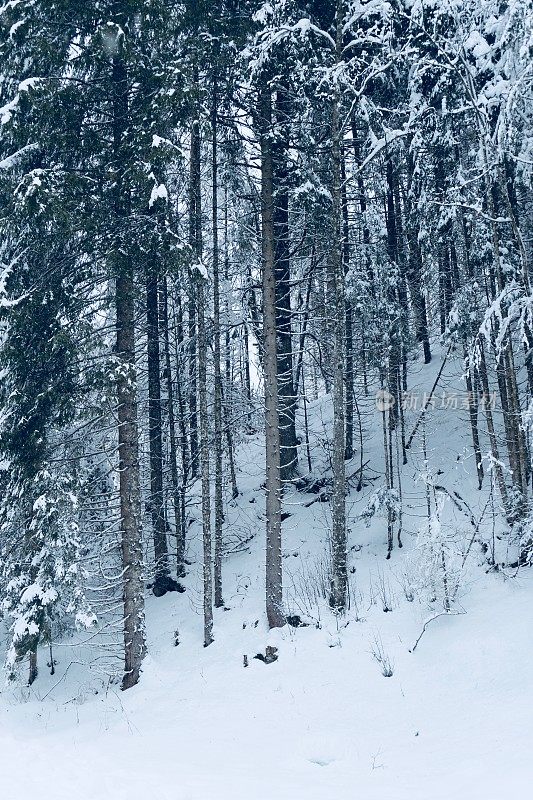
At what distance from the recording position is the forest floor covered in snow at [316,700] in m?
6.37

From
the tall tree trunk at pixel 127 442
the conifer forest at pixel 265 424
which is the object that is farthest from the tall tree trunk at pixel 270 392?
the tall tree trunk at pixel 127 442

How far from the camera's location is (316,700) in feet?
28.0

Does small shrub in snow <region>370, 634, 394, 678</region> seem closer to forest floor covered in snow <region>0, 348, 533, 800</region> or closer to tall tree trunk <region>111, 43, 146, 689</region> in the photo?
forest floor covered in snow <region>0, 348, 533, 800</region>

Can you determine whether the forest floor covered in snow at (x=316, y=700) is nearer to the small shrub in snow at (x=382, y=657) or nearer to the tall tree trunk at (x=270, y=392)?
the small shrub in snow at (x=382, y=657)

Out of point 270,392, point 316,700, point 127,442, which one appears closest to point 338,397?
point 270,392

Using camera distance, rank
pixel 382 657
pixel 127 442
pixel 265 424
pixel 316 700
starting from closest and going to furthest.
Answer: pixel 316 700, pixel 382 657, pixel 127 442, pixel 265 424

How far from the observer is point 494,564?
34.1 ft

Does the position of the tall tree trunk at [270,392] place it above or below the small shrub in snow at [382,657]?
above

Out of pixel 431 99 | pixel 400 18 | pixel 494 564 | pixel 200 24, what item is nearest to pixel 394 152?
pixel 431 99

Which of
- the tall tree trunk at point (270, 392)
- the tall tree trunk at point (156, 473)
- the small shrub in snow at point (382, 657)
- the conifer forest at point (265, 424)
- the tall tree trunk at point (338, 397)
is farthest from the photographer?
the tall tree trunk at point (156, 473)

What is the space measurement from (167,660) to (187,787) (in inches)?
200

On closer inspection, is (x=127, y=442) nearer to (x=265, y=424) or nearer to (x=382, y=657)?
(x=265, y=424)

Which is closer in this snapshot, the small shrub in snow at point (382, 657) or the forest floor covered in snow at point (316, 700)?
the forest floor covered in snow at point (316, 700)

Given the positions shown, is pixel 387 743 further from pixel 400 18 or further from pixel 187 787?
pixel 400 18
